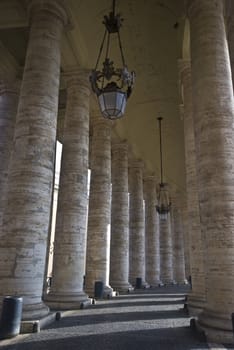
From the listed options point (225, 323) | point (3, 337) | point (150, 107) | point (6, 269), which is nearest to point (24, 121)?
point (6, 269)

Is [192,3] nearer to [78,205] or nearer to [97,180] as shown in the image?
[78,205]

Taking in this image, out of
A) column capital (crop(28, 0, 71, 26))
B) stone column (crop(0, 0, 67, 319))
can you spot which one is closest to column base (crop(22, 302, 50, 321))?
stone column (crop(0, 0, 67, 319))

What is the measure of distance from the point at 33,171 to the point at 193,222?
5894 millimetres

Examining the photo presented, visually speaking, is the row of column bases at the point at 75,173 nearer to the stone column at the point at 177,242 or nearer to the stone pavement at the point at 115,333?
the stone pavement at the point at 115,333

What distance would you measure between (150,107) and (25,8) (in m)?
11.3

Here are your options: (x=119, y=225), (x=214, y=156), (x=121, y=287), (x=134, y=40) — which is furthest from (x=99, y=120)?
(x=214, y=156)

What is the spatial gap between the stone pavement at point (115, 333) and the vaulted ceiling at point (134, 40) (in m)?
10.5

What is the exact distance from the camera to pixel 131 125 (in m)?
22.9

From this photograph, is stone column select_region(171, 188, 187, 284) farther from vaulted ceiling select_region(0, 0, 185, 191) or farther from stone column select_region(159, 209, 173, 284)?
vaulted ceiling select_region(0, 0, 185, 191)

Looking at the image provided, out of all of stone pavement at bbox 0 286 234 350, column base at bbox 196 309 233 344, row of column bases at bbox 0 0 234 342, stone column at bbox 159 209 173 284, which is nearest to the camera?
column base at bbox 196 309 233 344

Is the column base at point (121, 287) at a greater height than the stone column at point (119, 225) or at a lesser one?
lesser

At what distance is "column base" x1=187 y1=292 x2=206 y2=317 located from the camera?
10128 millimetres

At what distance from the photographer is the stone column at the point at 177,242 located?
111ft

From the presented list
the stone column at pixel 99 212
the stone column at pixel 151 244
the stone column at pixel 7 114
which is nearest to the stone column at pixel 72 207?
the stone column at pixel 7 114
